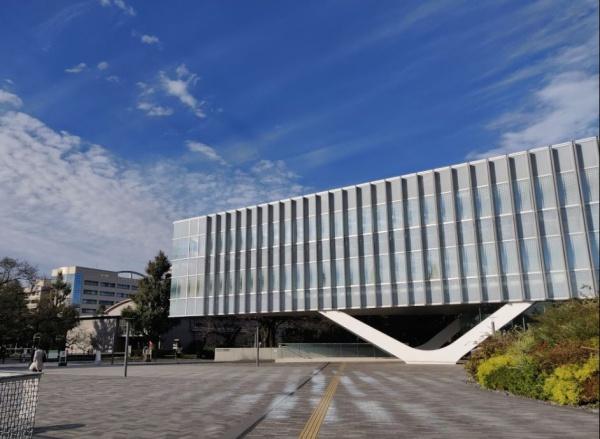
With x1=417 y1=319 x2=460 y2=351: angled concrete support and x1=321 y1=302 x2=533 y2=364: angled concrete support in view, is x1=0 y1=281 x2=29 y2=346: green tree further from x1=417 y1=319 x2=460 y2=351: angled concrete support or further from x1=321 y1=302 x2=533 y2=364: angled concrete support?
x1=417 y1=319 x2=460 y2=351: angled concrete support

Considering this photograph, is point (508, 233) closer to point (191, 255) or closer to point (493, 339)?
point (493, 339)

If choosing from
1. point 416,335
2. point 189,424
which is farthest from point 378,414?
point 416,335

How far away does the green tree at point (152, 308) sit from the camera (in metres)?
59.2

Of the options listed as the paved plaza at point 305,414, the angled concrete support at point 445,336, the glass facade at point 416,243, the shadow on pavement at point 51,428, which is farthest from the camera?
the angled concrete support at point 445,336

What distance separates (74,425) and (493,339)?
16847mm

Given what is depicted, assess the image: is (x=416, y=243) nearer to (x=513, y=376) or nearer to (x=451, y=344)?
(x=451, y=344)

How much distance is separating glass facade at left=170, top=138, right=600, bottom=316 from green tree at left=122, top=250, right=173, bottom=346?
554 cm

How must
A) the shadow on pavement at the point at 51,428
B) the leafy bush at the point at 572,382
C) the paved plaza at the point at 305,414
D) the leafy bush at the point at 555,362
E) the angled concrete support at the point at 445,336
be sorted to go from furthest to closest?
the angled concrete support at the point at 445,336 → the leafy bush at the point at 555,362 → the leafy bush at the point at 572,382 → the shadow on pavement at the point at 51,428 → the paved plaza at the point at 305,414

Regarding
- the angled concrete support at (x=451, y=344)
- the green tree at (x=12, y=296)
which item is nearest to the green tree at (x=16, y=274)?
the green tree at (x=12, y=296)

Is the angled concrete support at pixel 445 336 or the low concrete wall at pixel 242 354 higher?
the angled concrete support at pixel 445 336

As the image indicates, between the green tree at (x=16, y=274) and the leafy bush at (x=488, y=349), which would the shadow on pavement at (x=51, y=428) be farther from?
the green tree at (x=16, y=274)

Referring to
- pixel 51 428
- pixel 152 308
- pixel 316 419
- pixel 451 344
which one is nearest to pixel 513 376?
pixel 316 419

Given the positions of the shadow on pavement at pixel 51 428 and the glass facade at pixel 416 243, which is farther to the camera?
the glass facade at pixel 416 243

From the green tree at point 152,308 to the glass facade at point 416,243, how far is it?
5544 millimetres
